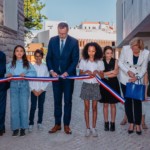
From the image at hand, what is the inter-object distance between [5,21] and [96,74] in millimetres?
8913

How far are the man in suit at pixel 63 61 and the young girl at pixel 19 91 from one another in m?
0.47

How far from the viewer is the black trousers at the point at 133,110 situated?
6824 mm

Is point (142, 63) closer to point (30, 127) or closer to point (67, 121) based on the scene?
point (67, 121)

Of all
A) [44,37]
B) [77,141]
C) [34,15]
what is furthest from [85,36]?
[77,141]

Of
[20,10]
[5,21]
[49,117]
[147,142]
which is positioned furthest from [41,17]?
[147,142]

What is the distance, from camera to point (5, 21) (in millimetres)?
14711

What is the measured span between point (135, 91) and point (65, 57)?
1395 mm

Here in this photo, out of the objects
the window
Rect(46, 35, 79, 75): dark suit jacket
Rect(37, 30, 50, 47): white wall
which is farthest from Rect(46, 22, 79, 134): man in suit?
Rect(37, 30, 50, 47): white wall

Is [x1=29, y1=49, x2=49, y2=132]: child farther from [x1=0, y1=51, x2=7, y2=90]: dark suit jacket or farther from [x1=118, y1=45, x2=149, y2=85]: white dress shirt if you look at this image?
[x1=118, y1=45, x2=149, y2=85]: white dress shirt

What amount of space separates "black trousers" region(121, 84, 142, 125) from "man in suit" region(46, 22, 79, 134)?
41.1 inches

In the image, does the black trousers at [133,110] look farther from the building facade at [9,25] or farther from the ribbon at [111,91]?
the building facade at [9,25]

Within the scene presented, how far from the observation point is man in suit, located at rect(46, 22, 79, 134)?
6.77m

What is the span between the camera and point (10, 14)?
15.6 meters

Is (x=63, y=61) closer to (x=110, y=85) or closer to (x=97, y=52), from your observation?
(x=97, y=52)
